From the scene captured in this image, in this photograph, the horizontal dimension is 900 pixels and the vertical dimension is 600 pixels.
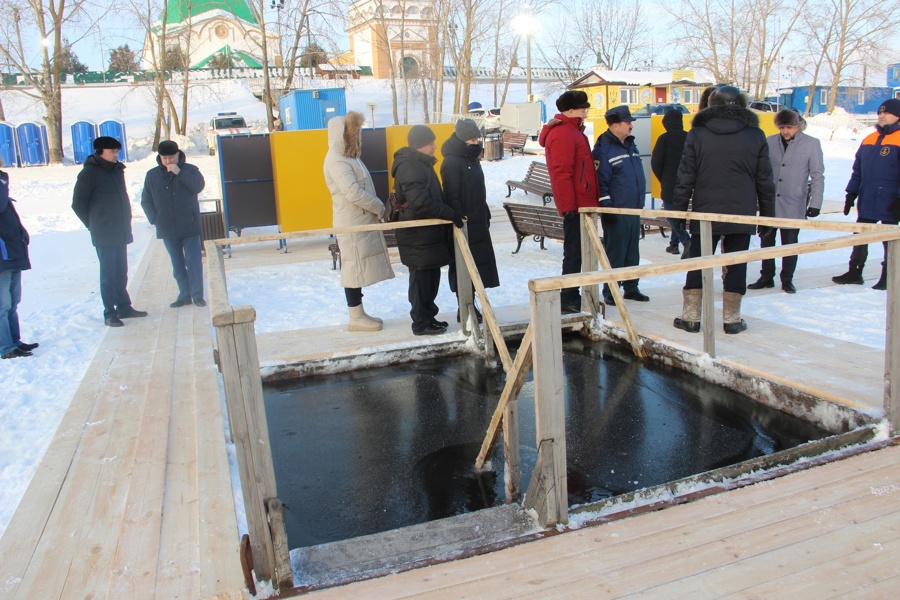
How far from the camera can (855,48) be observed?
38.3m

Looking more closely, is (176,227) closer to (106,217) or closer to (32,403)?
(106,217)

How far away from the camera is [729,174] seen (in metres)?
5.04

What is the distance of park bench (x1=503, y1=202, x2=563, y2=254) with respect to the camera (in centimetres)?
826

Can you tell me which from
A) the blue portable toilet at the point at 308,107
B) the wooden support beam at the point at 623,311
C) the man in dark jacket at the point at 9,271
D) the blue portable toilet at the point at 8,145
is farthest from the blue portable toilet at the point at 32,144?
the wooden support beam at the point at 623,311

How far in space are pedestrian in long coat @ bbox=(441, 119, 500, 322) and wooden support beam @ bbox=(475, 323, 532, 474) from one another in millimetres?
2045

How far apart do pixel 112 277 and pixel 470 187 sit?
3318mm

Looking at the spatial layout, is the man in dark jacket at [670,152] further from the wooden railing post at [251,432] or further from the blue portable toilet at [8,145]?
the blue portable toilet at [8,145]

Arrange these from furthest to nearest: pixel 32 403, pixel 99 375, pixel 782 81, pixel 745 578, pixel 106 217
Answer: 1. pixel 782 81
2. pixel 106 217
3. pixel 99 375
4. pixel 32 403
5. pixel 745 578

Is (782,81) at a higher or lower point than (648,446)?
higher

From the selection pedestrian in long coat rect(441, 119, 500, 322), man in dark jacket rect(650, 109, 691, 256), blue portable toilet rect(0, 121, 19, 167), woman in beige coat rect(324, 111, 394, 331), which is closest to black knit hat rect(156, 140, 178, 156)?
woman in beige coat rect(324, 111, 394, 331)

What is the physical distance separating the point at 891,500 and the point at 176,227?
613 centimetres

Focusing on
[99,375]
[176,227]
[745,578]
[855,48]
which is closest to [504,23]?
[855,48]

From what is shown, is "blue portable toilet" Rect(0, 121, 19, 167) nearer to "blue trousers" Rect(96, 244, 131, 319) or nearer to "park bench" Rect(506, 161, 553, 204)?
"park bench" Rect(506, 161, 553, 204)

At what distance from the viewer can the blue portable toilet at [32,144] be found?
90.3ft
